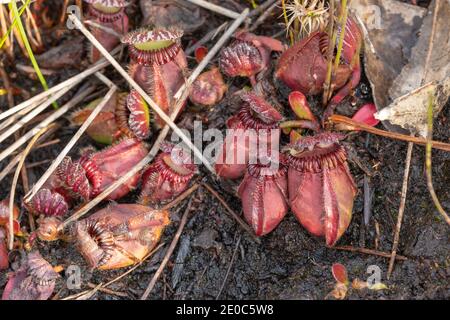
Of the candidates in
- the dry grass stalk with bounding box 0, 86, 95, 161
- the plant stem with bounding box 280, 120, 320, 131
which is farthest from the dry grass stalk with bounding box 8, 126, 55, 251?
the plant stem with bounding box 280, 120, 320, 131

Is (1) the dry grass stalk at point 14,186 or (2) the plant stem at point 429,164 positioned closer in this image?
(2) the plant stem at point 429,164

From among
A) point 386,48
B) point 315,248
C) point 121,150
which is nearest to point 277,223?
point 315,248

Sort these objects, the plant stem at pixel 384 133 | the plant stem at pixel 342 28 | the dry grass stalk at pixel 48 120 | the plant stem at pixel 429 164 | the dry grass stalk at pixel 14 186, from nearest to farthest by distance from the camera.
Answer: the plant stem at pixel 429 164 → the plant stem at pixel 342 28 → the plant stem at pixel 384 133 → the dry grass stalk at pixel 14 186 → the dry grass stalk at pixel 48 120

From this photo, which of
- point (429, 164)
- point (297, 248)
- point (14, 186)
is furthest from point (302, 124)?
point (14, 186)

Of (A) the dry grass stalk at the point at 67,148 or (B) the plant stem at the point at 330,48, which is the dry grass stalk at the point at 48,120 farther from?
(B) the plant stem at the point at 330,48

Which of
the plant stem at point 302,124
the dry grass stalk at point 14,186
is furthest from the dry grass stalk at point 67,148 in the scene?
the plant stem at point 302,124

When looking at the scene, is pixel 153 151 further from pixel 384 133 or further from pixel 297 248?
pixel 384 133

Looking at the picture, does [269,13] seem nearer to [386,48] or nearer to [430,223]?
[386,48]

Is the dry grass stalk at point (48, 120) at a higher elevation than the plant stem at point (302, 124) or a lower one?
lower

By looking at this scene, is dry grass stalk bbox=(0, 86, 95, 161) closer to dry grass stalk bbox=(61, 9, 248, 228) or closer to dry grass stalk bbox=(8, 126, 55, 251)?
dry grass stalk bbox=(8, 126, 55, 251)
